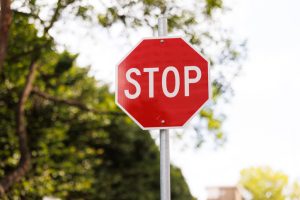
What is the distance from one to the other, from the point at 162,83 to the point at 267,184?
6194 cm

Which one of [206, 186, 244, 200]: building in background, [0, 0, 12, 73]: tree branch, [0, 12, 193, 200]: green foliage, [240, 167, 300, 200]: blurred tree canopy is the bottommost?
[240, 167, 300, 200]: blurred tree canopy

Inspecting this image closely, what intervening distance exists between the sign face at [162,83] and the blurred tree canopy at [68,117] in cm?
574

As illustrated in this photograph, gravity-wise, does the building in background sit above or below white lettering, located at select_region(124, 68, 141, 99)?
below

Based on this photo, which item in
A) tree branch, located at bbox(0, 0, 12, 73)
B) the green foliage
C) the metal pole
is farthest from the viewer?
the green foliage

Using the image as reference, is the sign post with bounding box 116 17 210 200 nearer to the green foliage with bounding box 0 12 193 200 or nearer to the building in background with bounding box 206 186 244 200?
the green foliage with bounding box 0 12 193 200

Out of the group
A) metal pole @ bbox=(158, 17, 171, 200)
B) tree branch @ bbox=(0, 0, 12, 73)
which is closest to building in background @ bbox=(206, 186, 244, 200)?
tree branch @ bbox=(0, 0, 12, 73)

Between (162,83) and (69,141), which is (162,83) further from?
(69,141)

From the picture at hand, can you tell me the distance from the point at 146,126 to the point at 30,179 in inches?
583

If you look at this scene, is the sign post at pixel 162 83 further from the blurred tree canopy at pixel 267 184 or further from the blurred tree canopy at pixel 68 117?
the blurred tree canopy at pixel 267 184

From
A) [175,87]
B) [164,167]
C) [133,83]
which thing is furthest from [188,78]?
[164,167]

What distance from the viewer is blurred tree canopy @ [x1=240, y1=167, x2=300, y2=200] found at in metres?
63.1

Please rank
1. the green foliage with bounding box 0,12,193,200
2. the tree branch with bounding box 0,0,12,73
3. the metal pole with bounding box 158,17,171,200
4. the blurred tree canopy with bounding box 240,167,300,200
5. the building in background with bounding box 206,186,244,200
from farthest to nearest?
the blurred tree canopy with bounding box 240,167,300,200, the building in background with bounding box 206,186,244,200, the green foliage with bounding box 0,12,193,200, the tree branch with bounding box 0,0,12,73, the metal pole with bounding box 158,17,171,200

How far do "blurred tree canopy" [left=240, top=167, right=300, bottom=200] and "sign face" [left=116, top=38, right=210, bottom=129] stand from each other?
200 feet

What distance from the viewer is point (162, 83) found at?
150 inches
